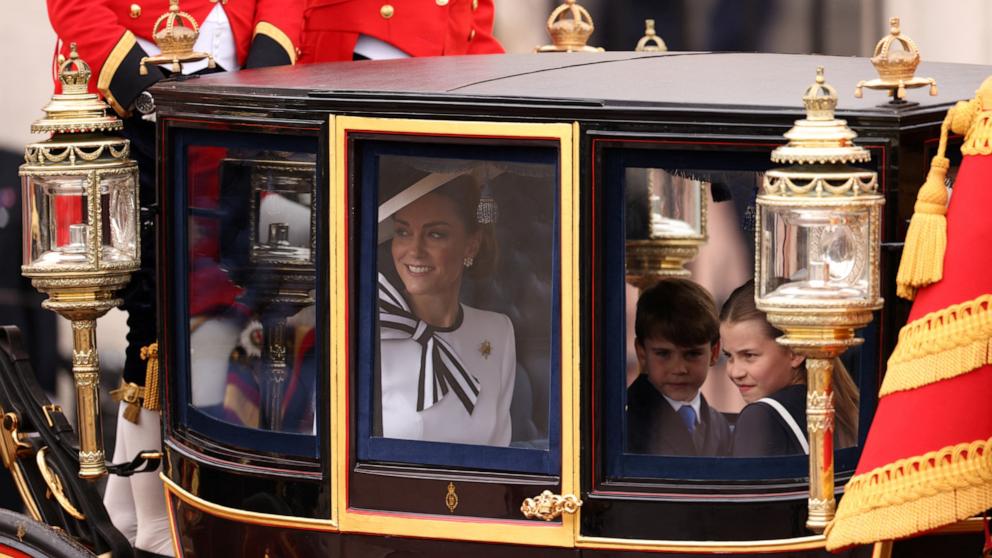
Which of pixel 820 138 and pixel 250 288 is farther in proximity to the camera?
pixel 250 288

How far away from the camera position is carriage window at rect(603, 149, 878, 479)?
3076 mm

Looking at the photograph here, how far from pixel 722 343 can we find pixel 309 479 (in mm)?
688

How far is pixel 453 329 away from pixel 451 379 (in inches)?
3.2

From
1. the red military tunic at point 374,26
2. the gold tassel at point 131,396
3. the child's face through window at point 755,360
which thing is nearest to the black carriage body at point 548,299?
the child's face through window at point 755,360

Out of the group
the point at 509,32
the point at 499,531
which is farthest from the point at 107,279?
the point at 509,32

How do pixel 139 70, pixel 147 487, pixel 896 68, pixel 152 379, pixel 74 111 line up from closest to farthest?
pixel 896 68, pixel 74 111, pixel 152 379, pixel 139 70, pixel 147 487

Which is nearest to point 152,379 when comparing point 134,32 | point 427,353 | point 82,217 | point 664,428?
point 82,217

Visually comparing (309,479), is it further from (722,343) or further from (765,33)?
(765,33)

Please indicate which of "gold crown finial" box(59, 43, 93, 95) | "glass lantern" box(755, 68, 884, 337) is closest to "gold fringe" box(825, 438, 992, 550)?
"glass lantern" box(755, 68, 884, 337)

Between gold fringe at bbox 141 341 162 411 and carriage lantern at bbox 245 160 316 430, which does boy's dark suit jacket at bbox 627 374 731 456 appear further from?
gold fringe at bbox 141 341 162 411

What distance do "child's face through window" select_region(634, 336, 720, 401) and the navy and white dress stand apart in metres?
0.20

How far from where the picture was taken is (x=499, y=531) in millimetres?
3121

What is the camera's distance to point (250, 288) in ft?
11.2

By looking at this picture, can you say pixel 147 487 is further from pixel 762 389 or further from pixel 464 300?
pixel 762 389
